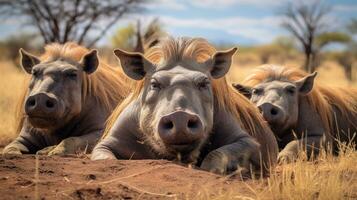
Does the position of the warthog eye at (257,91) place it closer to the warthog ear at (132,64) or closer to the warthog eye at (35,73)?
the warthog ear at (132,64)

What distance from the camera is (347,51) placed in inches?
1752

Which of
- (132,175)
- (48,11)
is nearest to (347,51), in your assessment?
(48,11)

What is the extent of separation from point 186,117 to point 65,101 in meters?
3.03

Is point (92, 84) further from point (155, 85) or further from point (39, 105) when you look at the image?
point (155, 85)

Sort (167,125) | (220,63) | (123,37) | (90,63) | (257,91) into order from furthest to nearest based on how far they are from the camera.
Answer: (123,37) < (257,91) < (90,63) < (220,63) < (167,125)

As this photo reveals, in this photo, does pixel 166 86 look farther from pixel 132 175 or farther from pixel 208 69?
pixel 132 175

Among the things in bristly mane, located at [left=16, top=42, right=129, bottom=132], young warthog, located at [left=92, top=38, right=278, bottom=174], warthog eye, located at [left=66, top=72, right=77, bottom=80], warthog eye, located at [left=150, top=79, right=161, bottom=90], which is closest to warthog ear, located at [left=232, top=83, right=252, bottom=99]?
bristly mane, located at [left=16, top=42, right=129, bottom=132]

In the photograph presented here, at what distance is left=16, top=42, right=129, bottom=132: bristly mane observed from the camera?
8.37 metres

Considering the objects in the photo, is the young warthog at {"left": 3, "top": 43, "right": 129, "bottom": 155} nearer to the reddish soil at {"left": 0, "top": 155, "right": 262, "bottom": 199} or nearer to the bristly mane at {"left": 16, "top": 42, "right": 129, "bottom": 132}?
the bristly mane at {"left": 16, "top": 42, "right": 129, "bottom": 132}

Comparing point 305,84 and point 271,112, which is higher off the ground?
point 305,84

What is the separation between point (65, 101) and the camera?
775 cm

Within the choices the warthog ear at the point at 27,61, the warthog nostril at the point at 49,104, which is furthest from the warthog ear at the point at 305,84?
the warthog ear at the point at 27,61

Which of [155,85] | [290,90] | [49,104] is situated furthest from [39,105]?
[290,90]

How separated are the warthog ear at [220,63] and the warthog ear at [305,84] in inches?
109
